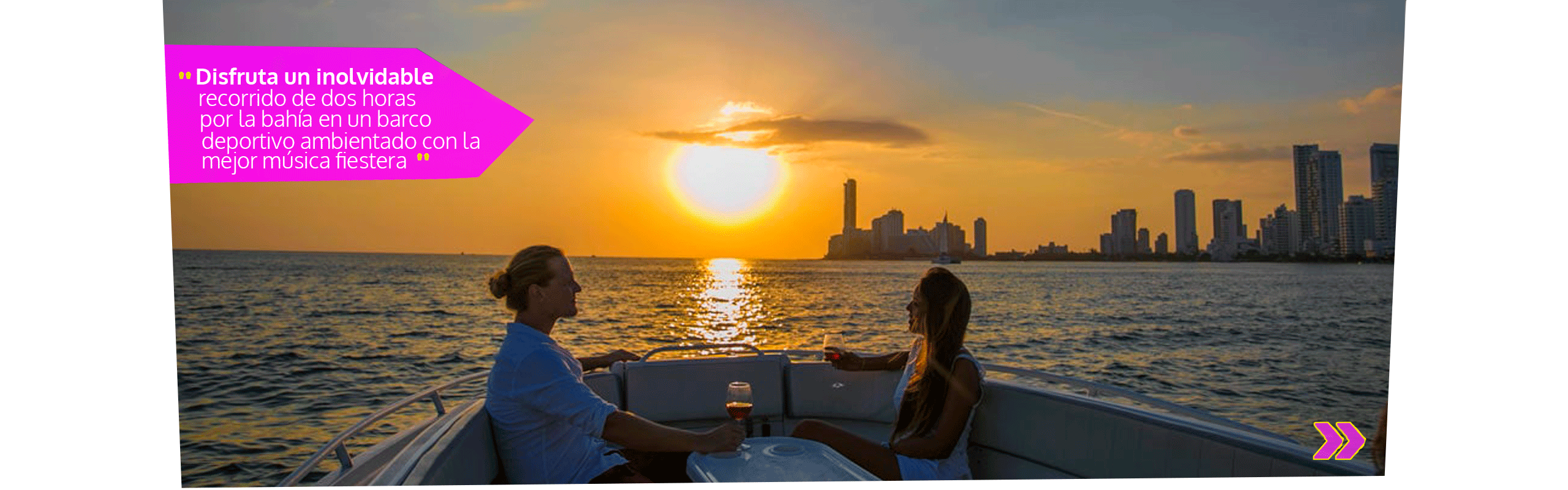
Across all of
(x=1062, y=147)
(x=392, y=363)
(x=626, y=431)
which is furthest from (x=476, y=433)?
(x=392, y=363)

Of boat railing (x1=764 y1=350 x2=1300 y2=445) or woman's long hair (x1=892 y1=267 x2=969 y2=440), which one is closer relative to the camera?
boat railing (x1=764 y1=350 x2=1300 y2=445)

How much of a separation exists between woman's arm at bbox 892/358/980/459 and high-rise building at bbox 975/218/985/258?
11046 millimetres

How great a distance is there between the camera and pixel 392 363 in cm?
1194

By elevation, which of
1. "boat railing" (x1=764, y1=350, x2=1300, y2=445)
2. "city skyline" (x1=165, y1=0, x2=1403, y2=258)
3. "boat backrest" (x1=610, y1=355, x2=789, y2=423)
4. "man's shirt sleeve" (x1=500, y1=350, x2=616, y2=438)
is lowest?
"boat backrest" (x1=610, y1=355, x2=789, y2=423)

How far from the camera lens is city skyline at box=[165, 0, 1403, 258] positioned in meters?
5.37

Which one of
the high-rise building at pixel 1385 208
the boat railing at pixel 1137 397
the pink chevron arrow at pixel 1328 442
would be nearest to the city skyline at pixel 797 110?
the high-rise building at pixel 1385 208

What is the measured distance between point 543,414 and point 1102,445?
133cm

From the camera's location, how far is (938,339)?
93.0 inches

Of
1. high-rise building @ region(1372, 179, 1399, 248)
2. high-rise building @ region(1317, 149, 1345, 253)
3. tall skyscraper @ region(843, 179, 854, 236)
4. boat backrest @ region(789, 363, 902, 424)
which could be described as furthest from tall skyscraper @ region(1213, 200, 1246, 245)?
boat backrest @ region(789, 363, 902, 424)

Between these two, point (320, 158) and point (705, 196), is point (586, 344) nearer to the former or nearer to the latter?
point (705, 196)

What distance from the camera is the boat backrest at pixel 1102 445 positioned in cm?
182

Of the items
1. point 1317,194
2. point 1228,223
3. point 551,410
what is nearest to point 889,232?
→ point 1228,223

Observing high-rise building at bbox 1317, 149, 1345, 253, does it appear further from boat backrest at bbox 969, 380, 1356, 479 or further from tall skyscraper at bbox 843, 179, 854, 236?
tall skyscraper at bbox 843, 179, 854, 236

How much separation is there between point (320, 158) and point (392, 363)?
9826 millimetres
